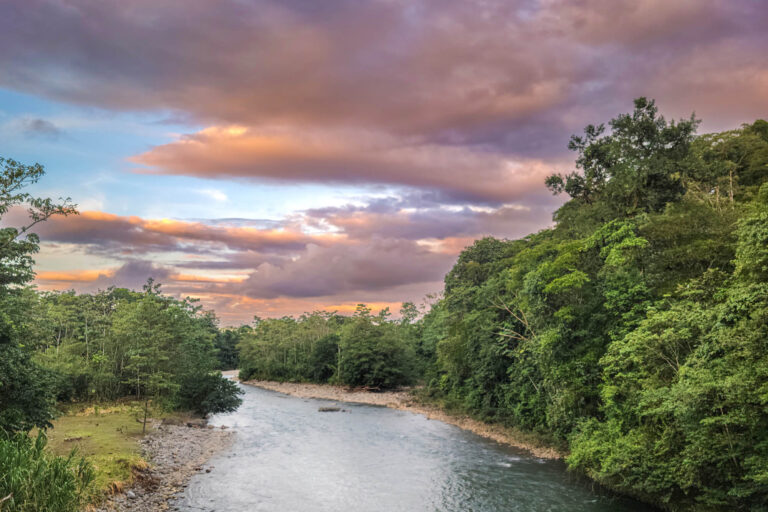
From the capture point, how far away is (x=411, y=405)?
178 ft

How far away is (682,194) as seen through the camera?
Result: 29.8 metres

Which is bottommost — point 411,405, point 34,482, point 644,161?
Answer: point 411,405

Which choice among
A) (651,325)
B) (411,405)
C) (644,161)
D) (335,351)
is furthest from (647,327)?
(335,351)

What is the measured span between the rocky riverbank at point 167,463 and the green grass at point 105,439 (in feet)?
1.95

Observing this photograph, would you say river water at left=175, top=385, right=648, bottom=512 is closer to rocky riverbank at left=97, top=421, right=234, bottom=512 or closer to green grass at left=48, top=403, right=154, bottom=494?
rocky riverbank at left=97, top=421, right=234, bottom=512

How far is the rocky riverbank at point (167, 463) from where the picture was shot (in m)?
19.5

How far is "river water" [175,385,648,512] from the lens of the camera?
2088cm

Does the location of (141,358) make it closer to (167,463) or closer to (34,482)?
(167,463)

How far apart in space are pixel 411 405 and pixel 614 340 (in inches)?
1416

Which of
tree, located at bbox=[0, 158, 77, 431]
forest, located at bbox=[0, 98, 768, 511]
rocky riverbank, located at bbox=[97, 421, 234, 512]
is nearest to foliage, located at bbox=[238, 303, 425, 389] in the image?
forest, located at bbox=[0, 98, 768, 511]

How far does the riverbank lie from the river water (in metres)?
1.24

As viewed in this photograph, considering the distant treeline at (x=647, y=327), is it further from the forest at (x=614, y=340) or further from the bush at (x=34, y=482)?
the bush at (x=34, y=482)

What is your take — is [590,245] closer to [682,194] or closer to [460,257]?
[682,194]

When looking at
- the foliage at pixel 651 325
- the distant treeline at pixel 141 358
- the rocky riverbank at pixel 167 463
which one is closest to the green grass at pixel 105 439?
the rocky riverbank at pixel 167 463
